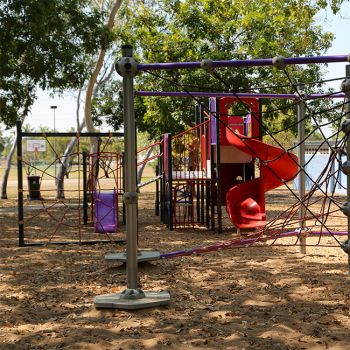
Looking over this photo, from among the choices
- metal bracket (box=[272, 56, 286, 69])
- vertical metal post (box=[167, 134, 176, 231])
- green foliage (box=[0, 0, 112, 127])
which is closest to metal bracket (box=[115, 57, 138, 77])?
metal bracket (box=[272, 56, 286, 69])

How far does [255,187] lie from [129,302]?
5696mm

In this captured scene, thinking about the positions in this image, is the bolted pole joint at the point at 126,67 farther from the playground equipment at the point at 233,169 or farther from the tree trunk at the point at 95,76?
the tree trunk at the point at 95,76

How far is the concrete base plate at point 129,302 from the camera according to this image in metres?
4.99

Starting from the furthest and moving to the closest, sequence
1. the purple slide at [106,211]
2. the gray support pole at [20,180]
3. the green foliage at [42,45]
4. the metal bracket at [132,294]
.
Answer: the green foliage at [42,45]
the purple slide at [106,211]
the gray support pole at [20,180]
the metal bracket at [132,294]

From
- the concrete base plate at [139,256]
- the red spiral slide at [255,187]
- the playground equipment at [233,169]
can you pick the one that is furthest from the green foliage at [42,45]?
the concrete base plate at [139,256]

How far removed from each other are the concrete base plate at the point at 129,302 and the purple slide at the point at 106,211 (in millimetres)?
5759

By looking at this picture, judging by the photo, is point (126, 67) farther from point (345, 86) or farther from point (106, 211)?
point (106, 211)

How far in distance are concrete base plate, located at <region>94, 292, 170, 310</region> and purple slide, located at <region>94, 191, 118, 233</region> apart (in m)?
5.76

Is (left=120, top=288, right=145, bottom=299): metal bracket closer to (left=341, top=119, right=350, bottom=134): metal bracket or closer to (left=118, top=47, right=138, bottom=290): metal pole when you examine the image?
(left=118, top=47, right=138, bottom=290): metal pole

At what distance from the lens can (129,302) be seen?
5039 millimetres

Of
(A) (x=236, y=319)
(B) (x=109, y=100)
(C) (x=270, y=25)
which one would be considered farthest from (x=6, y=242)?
(B) (x=109, y=100)

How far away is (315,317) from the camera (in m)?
4.74

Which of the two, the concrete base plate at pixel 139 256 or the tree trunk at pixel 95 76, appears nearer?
the concrete base plate at pixel 139 256

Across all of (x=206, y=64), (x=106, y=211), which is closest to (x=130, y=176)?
(x=206, y=64)
